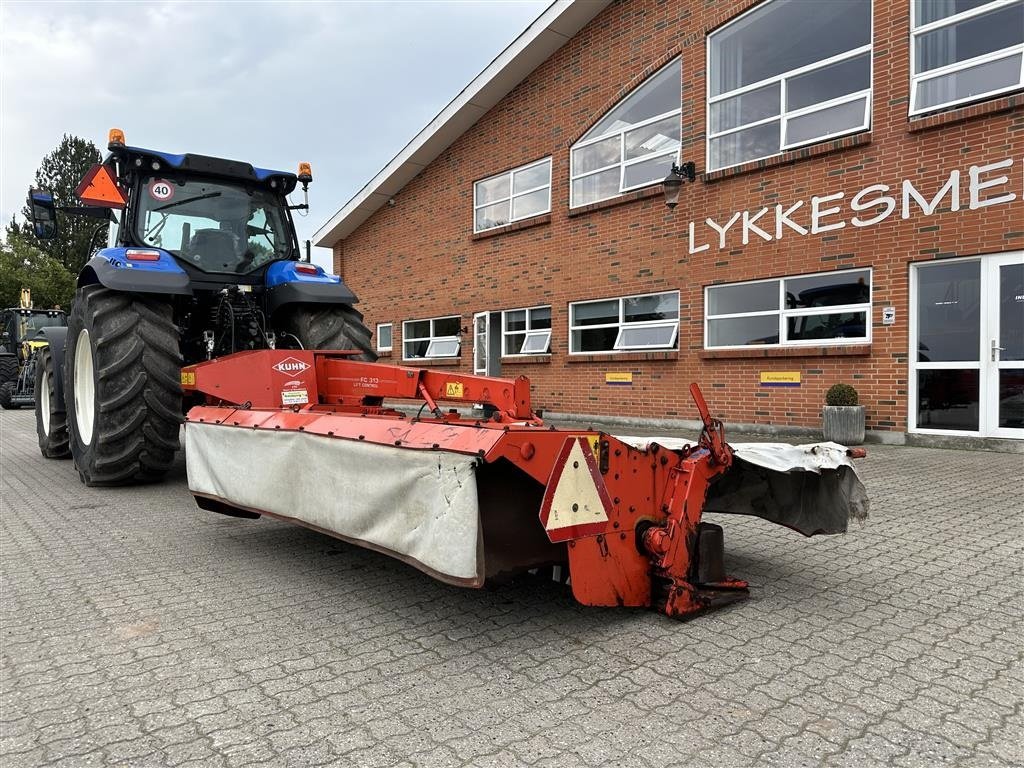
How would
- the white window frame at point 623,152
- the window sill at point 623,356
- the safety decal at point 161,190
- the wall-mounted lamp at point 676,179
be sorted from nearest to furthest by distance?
the safety decal at point 161,190, the wall-mounted lamp at point 676,179, the window sill at point 623,356, the white window frame at point 623,152

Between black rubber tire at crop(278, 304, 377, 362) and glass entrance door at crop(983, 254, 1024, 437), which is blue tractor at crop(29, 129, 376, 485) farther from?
glass entrance door at crop(983, 254, 1024, 437)

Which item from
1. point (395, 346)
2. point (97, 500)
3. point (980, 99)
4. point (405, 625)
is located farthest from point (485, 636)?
point (395, 346)

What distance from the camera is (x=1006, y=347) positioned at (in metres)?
8.26

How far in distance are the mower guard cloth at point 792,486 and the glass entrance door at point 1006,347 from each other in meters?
6.04

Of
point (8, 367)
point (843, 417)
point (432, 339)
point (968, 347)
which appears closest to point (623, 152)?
point (843, 417)

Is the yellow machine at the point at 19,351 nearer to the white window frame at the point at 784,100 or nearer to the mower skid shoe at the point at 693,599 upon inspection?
the white window frame at the point at 784,100

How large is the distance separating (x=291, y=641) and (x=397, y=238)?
15.9 m

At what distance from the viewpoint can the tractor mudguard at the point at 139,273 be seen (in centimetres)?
583

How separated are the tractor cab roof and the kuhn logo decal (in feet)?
10.4

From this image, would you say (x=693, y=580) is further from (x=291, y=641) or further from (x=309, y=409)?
(x=309, y=409)

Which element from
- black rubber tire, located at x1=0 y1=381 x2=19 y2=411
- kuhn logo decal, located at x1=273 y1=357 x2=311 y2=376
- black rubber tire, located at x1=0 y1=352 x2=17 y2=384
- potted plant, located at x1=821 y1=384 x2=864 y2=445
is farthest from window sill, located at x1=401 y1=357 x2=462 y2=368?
black rubber tire, located at x1=0 y1=352 x2=17 y2=384

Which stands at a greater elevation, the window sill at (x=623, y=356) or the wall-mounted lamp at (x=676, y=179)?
the wall-mounted lamp at (x=676, y=179)

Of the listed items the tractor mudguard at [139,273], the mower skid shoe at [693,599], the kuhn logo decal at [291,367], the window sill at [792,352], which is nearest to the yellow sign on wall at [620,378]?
the window sill at [792,352]

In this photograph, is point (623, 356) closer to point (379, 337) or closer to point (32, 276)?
point (379, 337)
